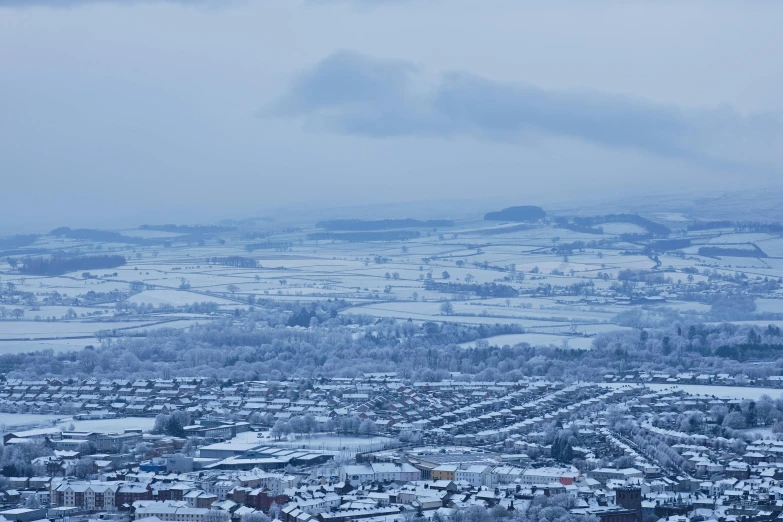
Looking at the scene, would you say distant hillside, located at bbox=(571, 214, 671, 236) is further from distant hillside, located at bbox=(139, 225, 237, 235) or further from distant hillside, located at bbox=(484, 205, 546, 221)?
distant hillside, located at bbox=(139, 225, 237, 235)

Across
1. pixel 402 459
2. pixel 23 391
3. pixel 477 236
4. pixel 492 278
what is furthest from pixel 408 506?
pixel 477 236

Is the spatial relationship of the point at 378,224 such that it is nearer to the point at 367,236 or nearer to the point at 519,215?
the point at 367,236

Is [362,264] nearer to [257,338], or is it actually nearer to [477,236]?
[477,236]

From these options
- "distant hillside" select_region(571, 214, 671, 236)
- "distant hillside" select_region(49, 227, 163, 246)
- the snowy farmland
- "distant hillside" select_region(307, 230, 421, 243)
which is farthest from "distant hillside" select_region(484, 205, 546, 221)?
"distant hillside" select_region(49, 227, 163, 246)

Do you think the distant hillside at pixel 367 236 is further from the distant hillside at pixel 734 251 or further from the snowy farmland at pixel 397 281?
the distant hillside at pixel 734 251

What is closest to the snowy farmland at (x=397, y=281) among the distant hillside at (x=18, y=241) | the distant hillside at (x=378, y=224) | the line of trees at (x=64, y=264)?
the line of trees at (x=64, y=264)

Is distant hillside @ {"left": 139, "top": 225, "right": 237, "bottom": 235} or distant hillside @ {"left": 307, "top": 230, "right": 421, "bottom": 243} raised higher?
distant hillside @ {"left": 139, "top": 225, "right": 237, "bottom": 235}
